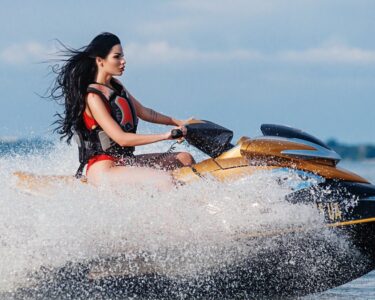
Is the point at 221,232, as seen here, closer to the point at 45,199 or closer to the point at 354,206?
the point at 354,206

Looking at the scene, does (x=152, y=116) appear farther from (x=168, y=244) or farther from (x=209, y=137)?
(x=168, y=244)

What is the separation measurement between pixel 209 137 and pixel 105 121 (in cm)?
68

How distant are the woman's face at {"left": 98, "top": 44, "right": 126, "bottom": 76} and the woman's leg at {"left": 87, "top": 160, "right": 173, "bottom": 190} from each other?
0.62m

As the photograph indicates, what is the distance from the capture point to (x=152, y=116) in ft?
21.3

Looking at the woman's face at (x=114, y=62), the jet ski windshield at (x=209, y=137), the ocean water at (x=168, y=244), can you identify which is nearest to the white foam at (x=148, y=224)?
the ocean water at (x=168, y=244)

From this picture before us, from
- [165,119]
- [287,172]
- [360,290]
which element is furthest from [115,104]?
[360,290]

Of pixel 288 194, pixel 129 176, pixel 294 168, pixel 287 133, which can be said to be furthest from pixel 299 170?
pixel 129 176

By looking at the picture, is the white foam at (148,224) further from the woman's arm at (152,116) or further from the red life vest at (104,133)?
the woman's arm at (152,116)

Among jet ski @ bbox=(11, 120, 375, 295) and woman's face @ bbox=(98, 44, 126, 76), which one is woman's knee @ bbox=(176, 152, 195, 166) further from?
woman's face @ bbox=(98, 44, 126, 76)

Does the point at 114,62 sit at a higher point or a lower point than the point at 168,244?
higher

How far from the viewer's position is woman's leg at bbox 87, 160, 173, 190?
5668mm

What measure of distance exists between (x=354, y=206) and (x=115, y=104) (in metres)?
1.71

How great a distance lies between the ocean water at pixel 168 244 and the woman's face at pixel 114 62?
2.63 feet

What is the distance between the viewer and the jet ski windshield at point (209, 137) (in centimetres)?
561
